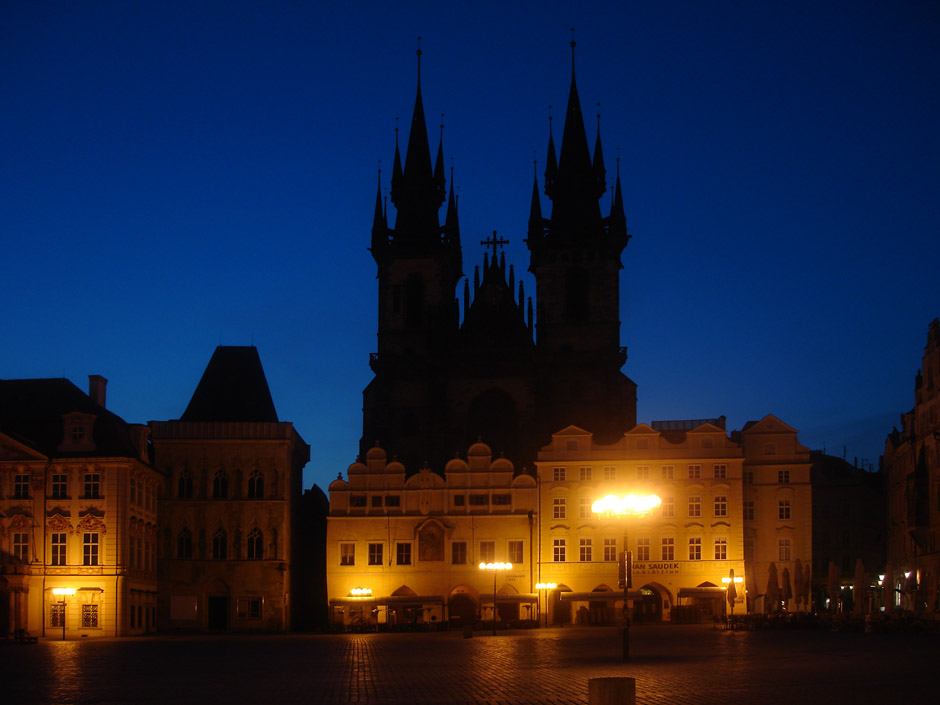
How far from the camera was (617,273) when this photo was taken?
9125 cm

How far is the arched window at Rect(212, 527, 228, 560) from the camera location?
7594 cm

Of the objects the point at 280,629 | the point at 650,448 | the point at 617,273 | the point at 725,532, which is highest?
the point at 617,273

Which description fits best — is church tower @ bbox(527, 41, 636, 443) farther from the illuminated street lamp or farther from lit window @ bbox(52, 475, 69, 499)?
the illuminated street lamp

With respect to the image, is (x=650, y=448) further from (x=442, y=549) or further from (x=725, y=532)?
(x=442, y=549)

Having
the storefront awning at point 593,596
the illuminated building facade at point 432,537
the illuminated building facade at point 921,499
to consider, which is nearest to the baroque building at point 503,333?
the illuminated building facade at point 432,537

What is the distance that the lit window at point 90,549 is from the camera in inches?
2628

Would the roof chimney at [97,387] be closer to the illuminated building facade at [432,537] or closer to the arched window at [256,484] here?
the arched window at [256,484]

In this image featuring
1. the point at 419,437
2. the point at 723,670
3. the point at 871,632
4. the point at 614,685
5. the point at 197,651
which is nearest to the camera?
the point at 614,685

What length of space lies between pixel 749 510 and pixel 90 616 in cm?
3708

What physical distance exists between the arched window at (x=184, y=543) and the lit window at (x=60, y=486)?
32.5 ft

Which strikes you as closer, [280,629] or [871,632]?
[871,632]

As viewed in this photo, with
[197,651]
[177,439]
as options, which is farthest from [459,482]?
[197,651]

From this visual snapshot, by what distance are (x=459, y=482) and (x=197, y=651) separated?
31.1 metres

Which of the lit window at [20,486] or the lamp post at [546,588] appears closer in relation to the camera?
the lit window at [20,486]
